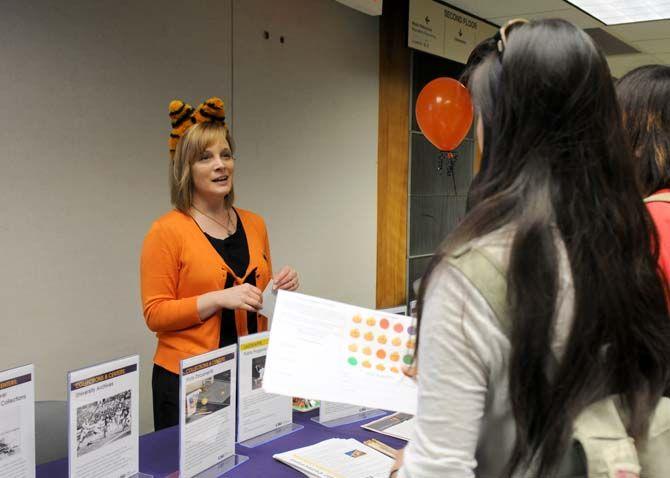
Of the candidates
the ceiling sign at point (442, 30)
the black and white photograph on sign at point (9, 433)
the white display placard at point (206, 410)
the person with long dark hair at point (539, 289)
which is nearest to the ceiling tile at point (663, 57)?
the ceiling sign at point (442, 30)

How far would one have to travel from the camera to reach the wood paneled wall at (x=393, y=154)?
4742mm

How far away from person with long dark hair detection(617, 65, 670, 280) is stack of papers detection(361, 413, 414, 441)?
2.72 ft

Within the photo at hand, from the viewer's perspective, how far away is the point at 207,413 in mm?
1404

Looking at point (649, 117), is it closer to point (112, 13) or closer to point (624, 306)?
point (624, 306)

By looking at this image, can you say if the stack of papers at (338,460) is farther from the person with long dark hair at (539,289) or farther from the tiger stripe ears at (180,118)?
the tiger stripe ears at (180,118)

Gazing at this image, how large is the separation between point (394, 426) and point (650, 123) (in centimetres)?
98

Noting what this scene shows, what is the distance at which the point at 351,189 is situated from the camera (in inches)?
180

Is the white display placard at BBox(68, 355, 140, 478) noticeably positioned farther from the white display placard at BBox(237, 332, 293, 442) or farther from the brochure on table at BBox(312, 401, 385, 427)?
the brochure on table at BBox(312, 401, 385, 427)

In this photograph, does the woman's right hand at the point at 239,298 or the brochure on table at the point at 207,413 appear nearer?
the brochure on table at the point at 207,413

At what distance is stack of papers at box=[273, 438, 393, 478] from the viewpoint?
1.40 metres

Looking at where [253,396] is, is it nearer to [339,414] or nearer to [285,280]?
[339,414]

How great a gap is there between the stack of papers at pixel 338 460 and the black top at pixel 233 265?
1.85ft

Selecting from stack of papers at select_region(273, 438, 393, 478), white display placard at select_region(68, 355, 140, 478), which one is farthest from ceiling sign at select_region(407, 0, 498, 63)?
white display placard at select_region(68, 355, 140, 478)

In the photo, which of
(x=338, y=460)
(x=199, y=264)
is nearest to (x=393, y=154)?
(x=199, y=264)
